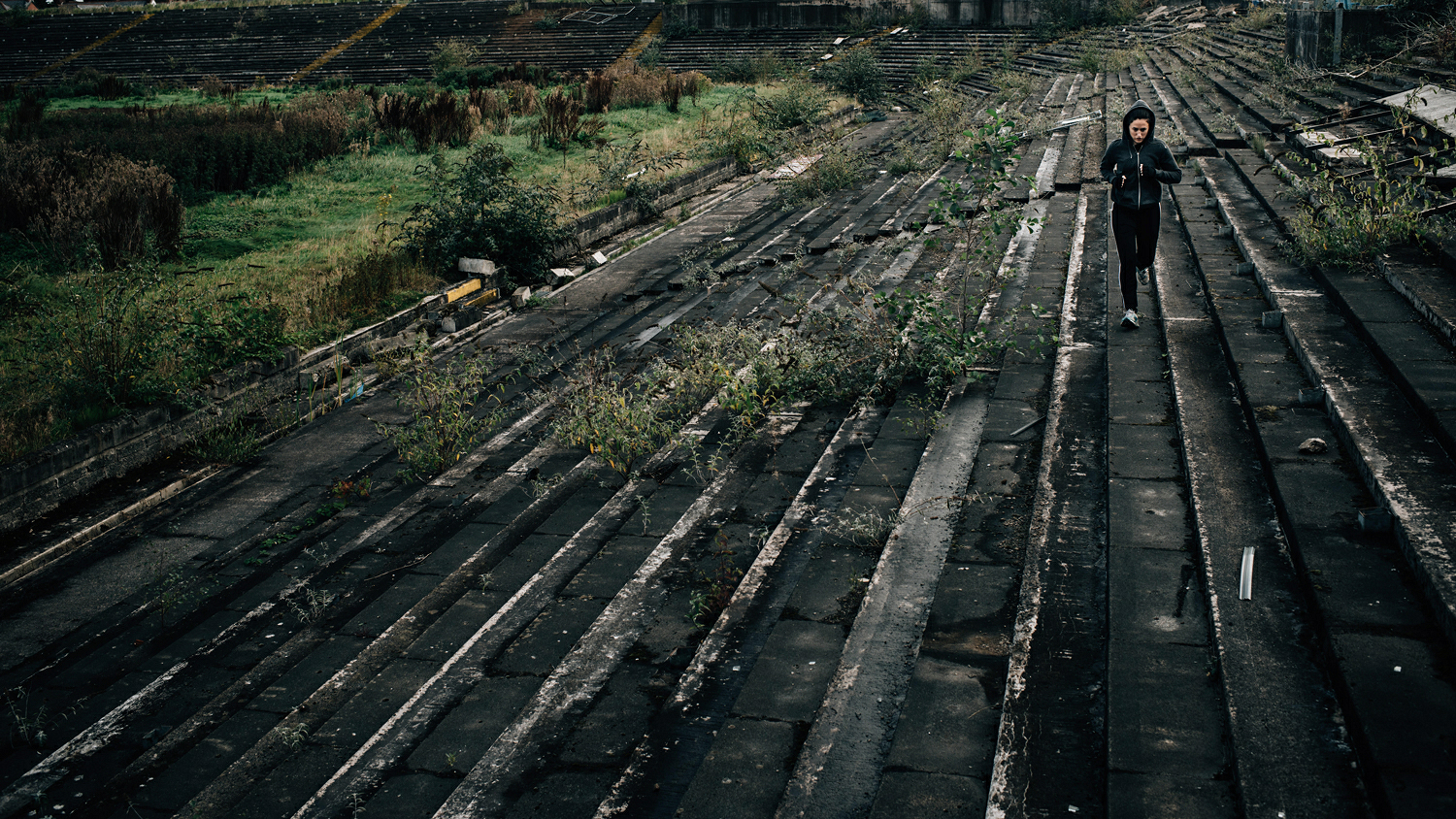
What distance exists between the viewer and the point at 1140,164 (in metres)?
6.04

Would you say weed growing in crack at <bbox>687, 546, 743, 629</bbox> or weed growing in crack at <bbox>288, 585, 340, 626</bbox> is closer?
weed growing in crack at <bbox>687, 546, 743, 629</bbox>

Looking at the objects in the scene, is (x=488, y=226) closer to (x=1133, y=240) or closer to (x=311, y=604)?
(x=311, y=604)

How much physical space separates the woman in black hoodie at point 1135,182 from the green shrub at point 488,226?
21.3 ft

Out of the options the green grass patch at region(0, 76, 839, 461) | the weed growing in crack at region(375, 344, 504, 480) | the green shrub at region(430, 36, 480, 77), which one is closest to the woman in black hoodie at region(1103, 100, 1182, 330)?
the weed growing in crack at region(375, 344, 504, 480)

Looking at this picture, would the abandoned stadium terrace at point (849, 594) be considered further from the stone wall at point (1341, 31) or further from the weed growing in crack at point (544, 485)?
the stone wall at point (1341, 31)

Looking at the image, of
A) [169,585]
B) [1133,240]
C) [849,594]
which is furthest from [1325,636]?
[169,585]

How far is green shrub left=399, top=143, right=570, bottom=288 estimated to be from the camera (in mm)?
10383

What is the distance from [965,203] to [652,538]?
7.80m

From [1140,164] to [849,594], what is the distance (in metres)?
3.85

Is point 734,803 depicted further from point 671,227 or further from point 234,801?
point 671,227

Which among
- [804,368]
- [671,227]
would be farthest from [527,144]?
[804,368]

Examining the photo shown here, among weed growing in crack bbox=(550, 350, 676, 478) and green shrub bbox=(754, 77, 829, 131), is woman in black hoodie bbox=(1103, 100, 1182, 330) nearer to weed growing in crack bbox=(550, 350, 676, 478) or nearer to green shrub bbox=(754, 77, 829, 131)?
weed growing in crack bbox=(550, 350, 676, 478)

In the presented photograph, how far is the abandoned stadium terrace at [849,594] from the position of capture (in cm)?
281

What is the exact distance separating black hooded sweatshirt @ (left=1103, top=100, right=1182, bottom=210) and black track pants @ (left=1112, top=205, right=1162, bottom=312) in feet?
0.23
